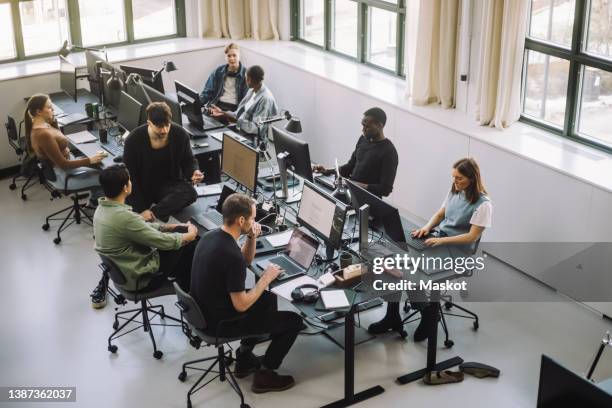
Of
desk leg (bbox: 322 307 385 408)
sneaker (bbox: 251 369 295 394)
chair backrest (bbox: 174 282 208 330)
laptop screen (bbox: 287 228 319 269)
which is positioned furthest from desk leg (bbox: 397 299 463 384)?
chair backrest (bbox: 174 282 208 330)

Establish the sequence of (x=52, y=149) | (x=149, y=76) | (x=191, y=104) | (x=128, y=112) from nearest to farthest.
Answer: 1. (x=52, y=149)
2. (x=128, y=112)
3. (x=191, y=104)
4. (x=149, y=76)

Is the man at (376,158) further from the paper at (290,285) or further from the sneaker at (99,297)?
the sneaker at (99,297)

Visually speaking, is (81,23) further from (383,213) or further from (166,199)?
(383,213)

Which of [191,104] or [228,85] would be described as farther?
[228,85]

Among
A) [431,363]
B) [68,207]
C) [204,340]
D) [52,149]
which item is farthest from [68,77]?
[431,363]

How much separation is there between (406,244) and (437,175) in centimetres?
177

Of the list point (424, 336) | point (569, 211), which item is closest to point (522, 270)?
point (569, 211)

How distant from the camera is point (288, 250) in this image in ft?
19.0

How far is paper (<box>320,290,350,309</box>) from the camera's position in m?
5.12

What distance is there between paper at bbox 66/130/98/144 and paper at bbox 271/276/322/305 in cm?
346

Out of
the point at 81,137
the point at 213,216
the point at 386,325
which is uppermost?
the point at 81,137

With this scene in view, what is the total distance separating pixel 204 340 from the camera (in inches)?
204

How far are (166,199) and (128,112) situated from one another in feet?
5.42

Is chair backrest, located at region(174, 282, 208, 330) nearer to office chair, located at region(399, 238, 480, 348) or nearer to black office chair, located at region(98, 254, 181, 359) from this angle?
black office chair, located at region(98, 254, 181, 359)
